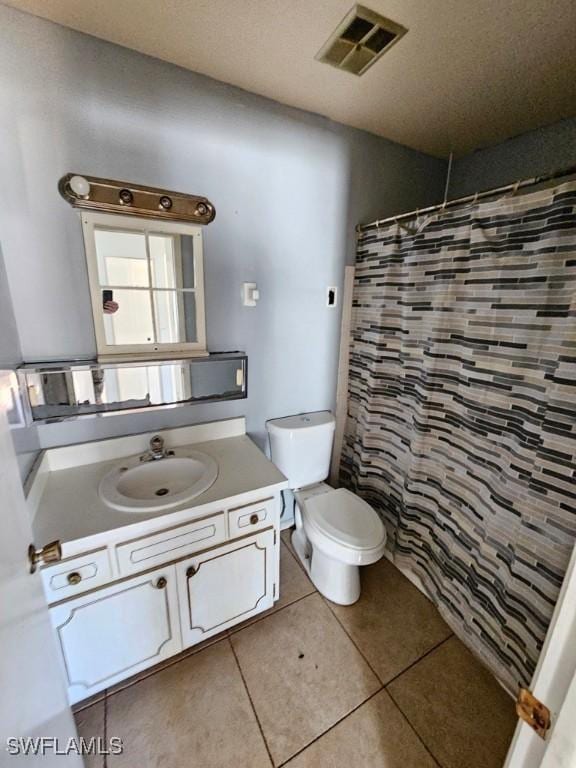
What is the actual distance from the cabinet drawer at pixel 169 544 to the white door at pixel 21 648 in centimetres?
28

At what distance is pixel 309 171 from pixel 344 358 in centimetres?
100

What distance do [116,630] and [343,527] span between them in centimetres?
98

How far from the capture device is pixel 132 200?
1259 mm

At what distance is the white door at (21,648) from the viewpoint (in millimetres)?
554

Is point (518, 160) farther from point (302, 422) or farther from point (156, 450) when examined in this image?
point (156, 450)

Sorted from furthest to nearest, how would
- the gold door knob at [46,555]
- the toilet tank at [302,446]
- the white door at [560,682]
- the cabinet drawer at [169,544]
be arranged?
the toilet tank at [302,446] → the cabinet drawer at [169,544] → the gold door knob at [46,555] → the white door at [560,682]

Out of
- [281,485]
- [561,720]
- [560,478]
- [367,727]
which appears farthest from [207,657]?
[560,478]

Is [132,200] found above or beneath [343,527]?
above

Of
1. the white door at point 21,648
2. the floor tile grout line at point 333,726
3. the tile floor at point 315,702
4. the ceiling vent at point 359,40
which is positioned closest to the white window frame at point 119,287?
the white door at point 21,648

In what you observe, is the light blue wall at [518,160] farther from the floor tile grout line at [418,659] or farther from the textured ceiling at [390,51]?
the floor tile grout line at [418,659]

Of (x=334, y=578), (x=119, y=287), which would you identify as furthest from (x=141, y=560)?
(x=119, y=287)

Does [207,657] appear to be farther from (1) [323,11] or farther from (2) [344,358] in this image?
(1) [323,11]

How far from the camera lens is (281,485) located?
1.33 m

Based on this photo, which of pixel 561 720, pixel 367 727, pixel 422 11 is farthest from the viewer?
pixel 367 727
